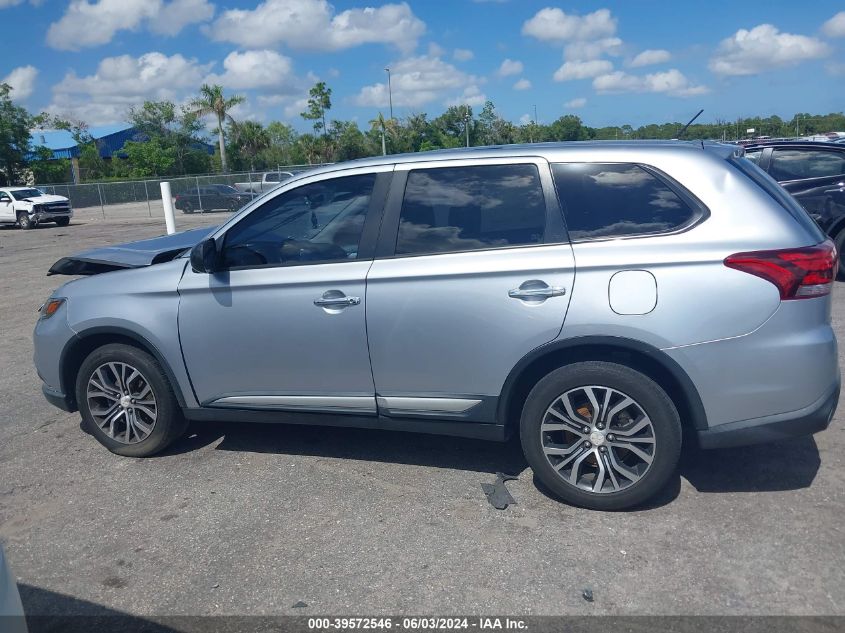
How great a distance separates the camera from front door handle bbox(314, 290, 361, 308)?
169 inches

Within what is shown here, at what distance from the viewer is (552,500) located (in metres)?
4.20

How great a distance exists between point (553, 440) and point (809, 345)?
1363mm

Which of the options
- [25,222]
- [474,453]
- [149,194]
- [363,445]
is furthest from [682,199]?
[149,194]

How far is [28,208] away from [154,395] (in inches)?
1230

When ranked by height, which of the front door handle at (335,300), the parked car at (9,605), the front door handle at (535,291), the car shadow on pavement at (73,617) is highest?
the front door handle at (535,291)

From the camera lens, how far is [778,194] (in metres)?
4.05

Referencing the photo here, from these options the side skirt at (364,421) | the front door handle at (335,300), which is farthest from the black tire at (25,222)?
the front door handle at (335,300)

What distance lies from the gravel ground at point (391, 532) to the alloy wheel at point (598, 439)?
0.20m

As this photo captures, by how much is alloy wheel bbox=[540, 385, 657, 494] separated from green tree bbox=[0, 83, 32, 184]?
56.4 meters

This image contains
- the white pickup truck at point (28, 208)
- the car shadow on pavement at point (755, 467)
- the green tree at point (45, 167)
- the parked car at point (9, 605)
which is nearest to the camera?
the parked car at point (9, 605)

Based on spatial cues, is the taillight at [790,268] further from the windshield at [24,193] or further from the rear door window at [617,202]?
the windshield at [24,193]

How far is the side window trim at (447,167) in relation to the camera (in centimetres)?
403

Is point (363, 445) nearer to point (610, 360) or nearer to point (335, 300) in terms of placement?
point (335, 300)

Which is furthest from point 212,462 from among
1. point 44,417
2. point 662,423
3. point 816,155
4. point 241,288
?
point 816,155
